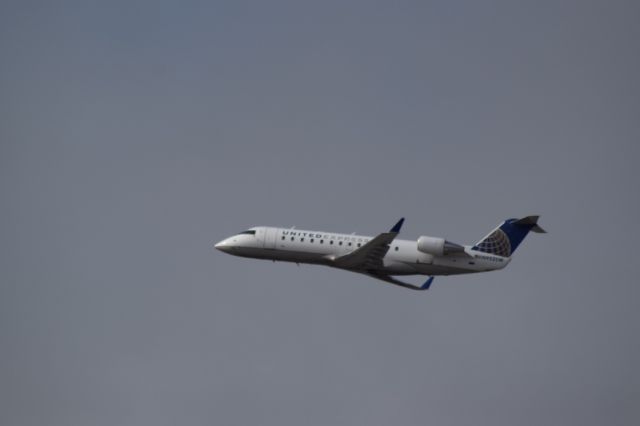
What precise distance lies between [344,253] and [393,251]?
2925 mm

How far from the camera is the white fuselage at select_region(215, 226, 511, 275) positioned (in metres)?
57.0

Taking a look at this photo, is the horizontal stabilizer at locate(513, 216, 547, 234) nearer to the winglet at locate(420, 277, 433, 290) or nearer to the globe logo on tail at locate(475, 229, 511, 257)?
the globe logo on tail at locate(475, 229, 511, 257)

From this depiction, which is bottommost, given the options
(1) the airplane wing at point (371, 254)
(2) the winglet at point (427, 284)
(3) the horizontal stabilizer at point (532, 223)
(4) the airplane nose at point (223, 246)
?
(2) the winglet at point (427, 284)

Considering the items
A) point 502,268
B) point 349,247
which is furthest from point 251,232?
point 502,268

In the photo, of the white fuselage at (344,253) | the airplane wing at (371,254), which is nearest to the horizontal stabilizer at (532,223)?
the white fuselage at (344,253)

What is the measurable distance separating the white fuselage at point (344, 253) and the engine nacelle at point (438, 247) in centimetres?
42

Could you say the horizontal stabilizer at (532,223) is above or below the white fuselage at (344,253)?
above

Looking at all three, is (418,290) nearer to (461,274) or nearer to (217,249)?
(461,274)

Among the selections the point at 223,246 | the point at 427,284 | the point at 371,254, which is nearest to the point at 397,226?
the point at 371,254

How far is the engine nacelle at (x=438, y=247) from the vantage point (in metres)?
56.3

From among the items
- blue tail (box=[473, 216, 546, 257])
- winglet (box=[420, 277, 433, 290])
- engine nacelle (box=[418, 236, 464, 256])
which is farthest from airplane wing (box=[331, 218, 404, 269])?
blue tail (box=[473, 216, 546, 257])

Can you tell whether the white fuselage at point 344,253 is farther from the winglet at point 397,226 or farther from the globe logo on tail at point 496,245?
the winglet at point 397,226

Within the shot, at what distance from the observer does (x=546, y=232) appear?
57.8 metres

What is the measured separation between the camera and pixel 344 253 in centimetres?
5794
